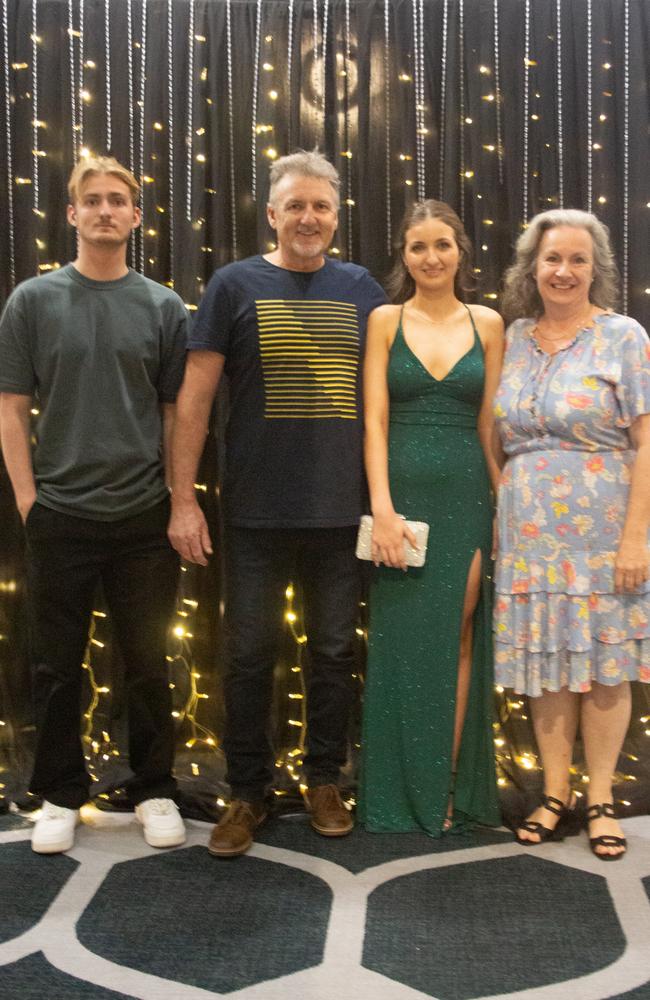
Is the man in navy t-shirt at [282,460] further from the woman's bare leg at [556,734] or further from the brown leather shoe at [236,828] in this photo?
the woman's bare leg at [556,734]

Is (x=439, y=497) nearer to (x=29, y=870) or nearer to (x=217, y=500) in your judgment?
(x=217, y=500)

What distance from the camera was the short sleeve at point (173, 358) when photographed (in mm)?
2336

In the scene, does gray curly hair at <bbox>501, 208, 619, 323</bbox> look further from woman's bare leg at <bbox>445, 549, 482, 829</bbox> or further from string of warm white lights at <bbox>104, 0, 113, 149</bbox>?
string of warm white lights at <bbox>104, 0, 113, 149</bbox>

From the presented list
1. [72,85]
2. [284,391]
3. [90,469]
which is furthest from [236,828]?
[72,85]

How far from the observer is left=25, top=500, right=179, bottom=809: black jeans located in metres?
2.26

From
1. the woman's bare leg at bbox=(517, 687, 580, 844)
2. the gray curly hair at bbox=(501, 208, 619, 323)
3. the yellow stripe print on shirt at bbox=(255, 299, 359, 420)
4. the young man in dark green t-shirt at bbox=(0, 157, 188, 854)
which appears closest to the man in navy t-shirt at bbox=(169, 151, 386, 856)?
the yellow stripe print on shirt at bbox=(255, 299, 359, 420)

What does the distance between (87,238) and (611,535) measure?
1539mm

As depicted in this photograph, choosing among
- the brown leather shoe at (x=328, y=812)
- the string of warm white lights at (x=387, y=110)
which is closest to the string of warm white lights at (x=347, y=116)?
the string of warm white lights at (x=387, y=110)

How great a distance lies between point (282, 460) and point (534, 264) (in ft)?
2.88

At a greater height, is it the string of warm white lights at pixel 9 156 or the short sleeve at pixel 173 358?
the string of warm white lights at pixel 9 156

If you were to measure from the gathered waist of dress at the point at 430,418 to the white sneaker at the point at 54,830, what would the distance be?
1.35 metres

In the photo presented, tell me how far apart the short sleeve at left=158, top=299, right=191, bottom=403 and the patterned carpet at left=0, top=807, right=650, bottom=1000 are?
119cm

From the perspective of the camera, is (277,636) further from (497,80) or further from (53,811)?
(497,80)

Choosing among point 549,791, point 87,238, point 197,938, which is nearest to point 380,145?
point 87,238
